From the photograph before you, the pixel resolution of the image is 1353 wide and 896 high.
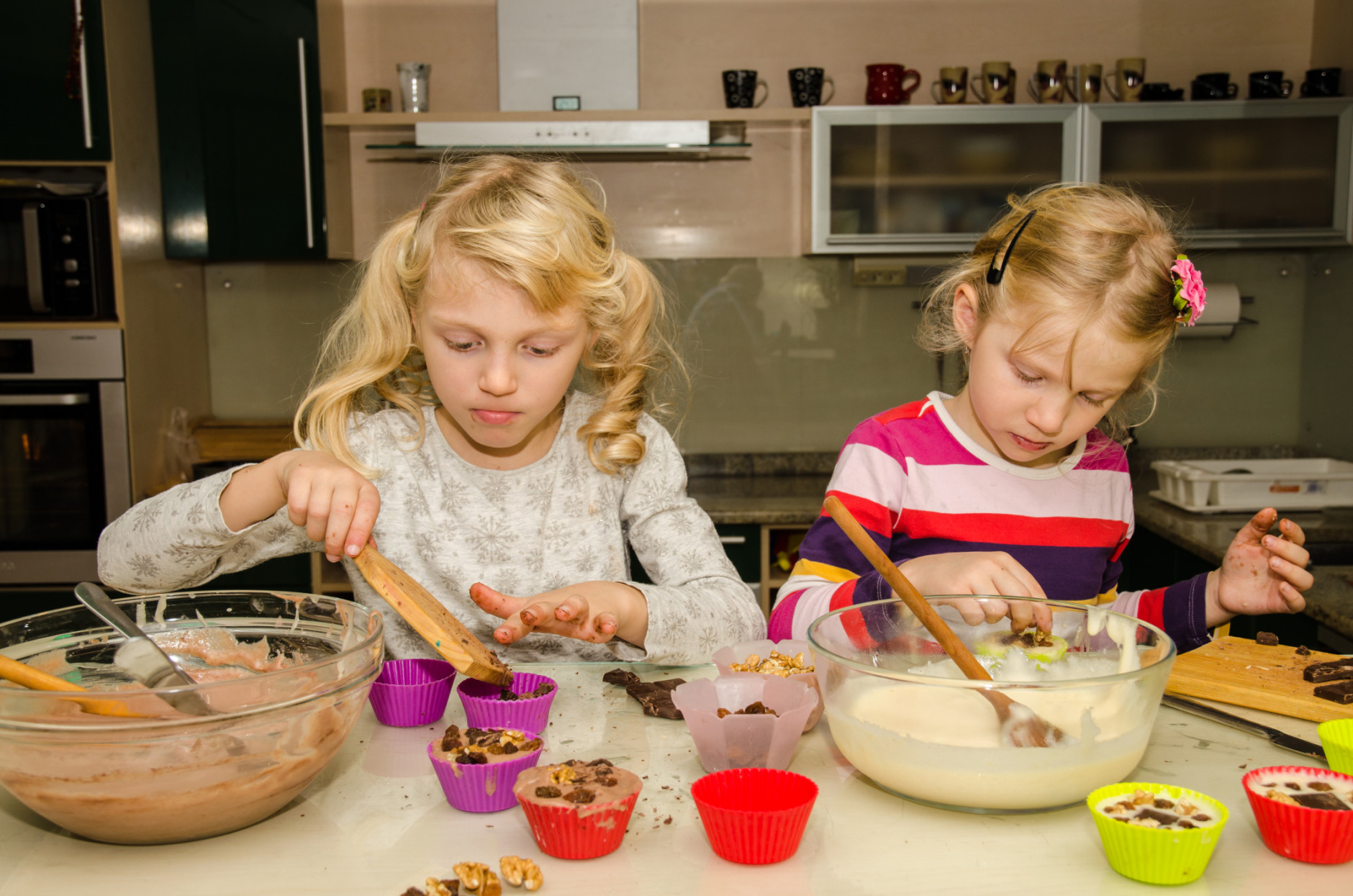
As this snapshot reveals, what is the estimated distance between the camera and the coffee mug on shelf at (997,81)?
286 centimetres

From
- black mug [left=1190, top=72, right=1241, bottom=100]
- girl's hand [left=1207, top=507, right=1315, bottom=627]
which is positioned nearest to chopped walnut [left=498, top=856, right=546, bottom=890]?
girl's hand [left=1207, top=507, right=1315, bottom=627]

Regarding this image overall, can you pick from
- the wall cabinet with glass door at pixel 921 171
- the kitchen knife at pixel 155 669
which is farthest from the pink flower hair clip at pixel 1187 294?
the wall cabinet with glass door at pixel 921 171

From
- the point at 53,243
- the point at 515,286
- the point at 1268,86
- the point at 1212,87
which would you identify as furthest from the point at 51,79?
the point at 1268,86

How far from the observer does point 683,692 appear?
84 centimetres

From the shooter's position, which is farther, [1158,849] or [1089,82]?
[1089,82]

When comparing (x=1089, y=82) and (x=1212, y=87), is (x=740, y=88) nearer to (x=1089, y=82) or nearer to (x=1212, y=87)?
(x=1089, y=82)

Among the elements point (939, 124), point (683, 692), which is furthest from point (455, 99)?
point (683, 692)

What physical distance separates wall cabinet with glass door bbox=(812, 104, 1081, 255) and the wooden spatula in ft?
7.16

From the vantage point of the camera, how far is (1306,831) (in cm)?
65

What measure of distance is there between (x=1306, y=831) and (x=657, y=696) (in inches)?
20.0

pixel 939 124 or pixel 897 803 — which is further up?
pixel 939 124

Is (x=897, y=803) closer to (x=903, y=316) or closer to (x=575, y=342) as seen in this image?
(x=575, y=342)

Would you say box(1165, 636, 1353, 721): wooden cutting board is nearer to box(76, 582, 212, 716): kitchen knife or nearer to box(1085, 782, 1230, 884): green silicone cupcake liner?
box(1085, 782, 1230, 884): green silicone cupcake liner

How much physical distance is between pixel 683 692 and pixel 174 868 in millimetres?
382
